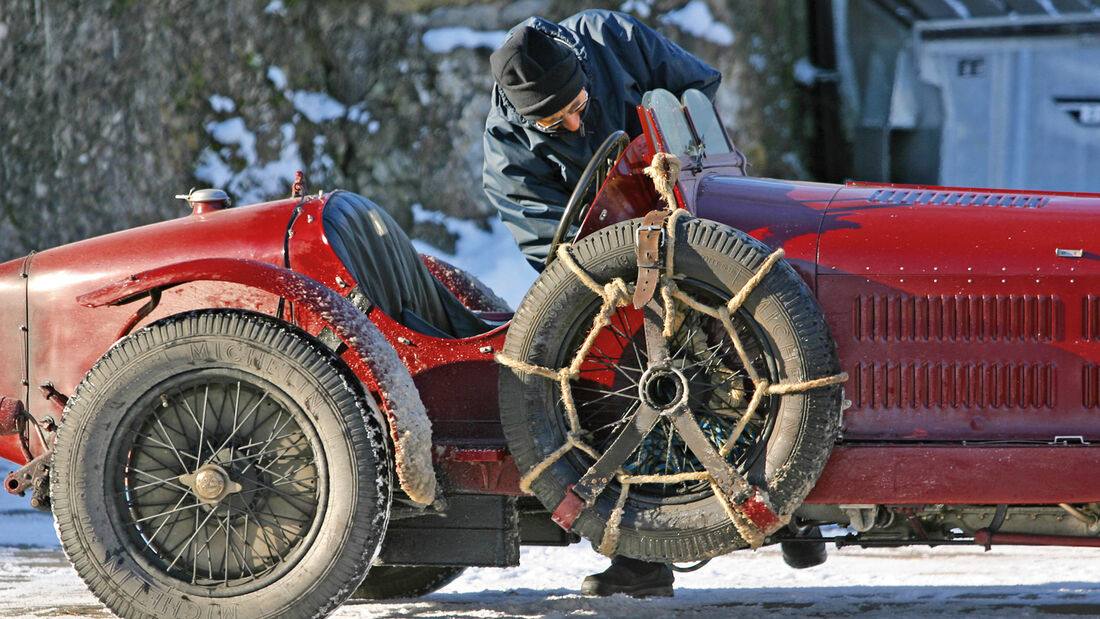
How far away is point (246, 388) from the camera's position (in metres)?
2.70

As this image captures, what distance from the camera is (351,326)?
2652mm

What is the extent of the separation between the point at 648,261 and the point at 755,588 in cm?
148

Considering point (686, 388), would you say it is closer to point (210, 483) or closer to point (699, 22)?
point (210, 483)

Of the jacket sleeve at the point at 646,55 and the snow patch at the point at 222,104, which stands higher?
the snow patch at the point at 222,104

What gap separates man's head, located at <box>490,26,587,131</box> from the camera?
3.13 meters

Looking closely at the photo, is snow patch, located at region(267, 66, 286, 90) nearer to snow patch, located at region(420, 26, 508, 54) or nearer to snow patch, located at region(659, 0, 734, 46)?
snow patch, located at region(420, 26, 508, 54)

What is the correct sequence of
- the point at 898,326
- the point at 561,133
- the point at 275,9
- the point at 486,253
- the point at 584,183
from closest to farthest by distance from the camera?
the point at 898,326, the point at 584,183, the point at 561,133, the point at 486,253, the point at 275,9

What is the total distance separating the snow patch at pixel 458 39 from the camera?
8.42 meters

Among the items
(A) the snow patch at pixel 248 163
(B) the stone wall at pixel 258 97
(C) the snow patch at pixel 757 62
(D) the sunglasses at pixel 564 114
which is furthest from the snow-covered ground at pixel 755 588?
(C) the snow patch at pixel 757 62

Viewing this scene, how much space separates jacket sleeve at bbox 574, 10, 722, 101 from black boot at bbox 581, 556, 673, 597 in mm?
1501

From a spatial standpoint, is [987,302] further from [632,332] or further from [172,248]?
[172,248]

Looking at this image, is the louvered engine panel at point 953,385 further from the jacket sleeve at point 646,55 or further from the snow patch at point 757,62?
the snow patch at point 757,62

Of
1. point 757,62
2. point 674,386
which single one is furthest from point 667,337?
point 757,62

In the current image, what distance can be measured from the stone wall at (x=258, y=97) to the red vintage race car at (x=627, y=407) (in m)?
5.72
